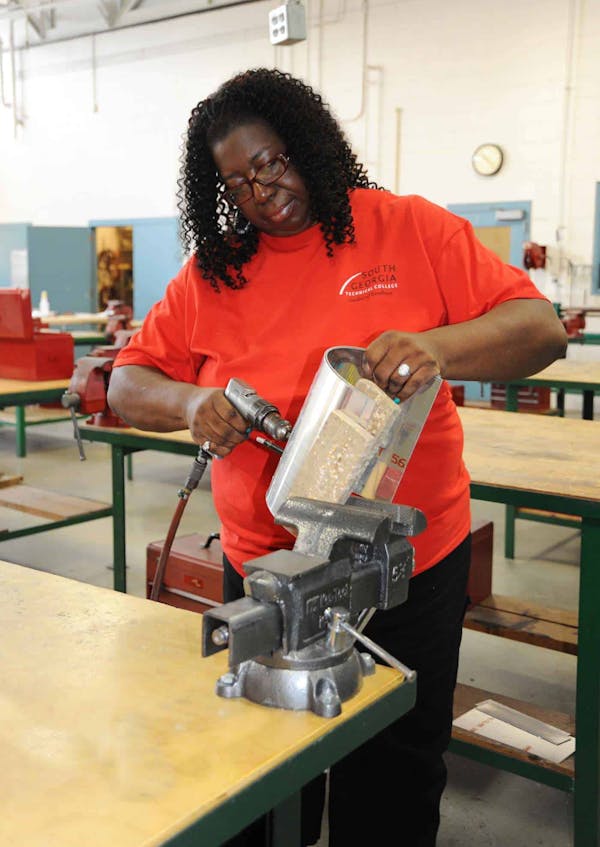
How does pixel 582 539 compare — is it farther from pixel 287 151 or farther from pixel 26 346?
pixel 26 346

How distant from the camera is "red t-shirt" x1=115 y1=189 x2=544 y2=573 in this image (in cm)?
131

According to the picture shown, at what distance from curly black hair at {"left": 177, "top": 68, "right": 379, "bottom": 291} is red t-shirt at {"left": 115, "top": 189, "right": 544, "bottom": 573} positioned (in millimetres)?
30

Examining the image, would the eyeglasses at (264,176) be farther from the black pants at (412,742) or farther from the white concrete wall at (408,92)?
the white concrete wall at (408,92)

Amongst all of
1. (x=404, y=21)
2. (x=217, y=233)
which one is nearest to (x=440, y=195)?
(x=404, y=21)

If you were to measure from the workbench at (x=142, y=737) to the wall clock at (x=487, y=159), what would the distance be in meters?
6.51

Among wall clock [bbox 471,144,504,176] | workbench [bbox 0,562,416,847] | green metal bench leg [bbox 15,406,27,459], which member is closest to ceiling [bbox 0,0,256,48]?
wall clock [bbox 471,144,504,176]

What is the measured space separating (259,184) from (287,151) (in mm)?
78

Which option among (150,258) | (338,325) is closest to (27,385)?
(338,325)

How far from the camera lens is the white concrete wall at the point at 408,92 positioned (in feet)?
21.8

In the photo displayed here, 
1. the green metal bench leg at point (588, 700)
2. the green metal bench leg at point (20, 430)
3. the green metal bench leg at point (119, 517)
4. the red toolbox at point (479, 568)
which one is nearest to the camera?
the green metal bench leg at point (588, 700)

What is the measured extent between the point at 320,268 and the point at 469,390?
608 centimetres

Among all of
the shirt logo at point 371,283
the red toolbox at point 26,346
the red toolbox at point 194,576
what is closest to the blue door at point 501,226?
the red toolbox at point 26,346

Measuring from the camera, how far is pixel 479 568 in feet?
7.95

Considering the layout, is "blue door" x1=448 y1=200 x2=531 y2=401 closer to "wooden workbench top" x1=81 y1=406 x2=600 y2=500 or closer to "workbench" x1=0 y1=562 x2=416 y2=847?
"wooden workbench top" x1=81 y1=406 x2=600 y2=500
